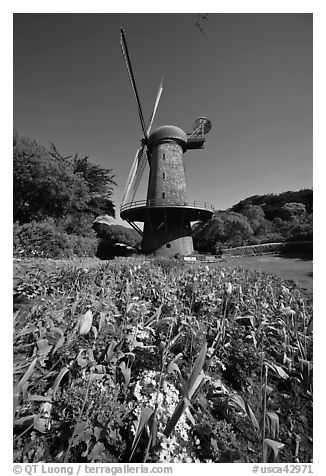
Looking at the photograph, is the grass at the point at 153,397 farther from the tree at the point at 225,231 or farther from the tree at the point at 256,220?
the tree at the point at 256,220

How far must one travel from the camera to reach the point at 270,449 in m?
1.13

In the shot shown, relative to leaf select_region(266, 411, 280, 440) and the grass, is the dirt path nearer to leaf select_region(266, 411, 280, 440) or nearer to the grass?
the grass

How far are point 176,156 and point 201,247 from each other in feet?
39.5

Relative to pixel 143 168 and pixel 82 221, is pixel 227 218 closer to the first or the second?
pixel 143 168

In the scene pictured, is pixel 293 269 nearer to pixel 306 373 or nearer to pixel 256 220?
pixel 306 373

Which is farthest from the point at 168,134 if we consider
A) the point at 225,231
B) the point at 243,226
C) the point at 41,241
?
the point at 243,226

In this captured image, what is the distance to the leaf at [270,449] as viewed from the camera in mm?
1065

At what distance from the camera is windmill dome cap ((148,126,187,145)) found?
48.8 ft

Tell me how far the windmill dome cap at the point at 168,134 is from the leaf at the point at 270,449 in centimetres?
Answer: 1603

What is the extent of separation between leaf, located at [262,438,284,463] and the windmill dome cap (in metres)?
16.0

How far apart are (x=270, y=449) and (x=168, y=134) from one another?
16198 mm
